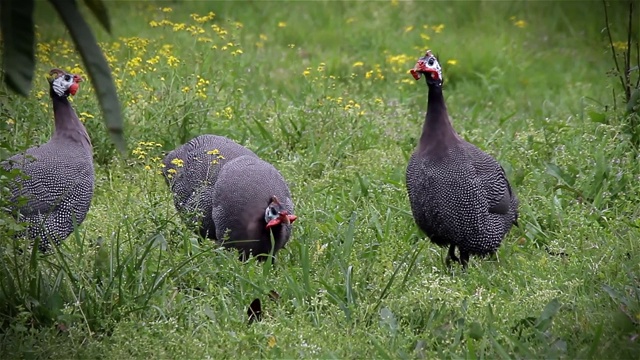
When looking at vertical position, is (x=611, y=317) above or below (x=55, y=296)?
below

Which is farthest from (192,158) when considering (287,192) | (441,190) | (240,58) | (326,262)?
(240,58)

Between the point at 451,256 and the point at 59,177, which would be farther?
the point at 451,256

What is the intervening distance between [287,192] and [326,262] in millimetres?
621

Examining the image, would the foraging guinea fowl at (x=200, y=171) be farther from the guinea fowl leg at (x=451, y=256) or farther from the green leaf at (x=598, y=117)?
the green leaf at (x=598, y=117)

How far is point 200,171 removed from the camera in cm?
555

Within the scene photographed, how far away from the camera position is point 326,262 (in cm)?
495

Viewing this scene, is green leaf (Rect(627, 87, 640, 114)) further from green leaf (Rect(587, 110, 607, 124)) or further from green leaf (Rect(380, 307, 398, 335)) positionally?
green leaf (Rect(380, 307, 398, 335))

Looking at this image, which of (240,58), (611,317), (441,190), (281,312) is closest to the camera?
(611,317)

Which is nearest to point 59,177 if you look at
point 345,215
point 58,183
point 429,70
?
point 58,183

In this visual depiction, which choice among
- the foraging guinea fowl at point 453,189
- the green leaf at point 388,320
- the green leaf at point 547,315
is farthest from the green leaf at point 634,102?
the green leaf at point 388,320

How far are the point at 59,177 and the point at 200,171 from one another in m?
0.81

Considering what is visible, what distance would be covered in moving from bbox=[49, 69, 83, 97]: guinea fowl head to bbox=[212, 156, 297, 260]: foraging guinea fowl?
93 centimetres

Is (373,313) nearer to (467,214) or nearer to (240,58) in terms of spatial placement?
(467,214)

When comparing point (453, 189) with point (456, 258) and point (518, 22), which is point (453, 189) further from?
point (518, 22)
